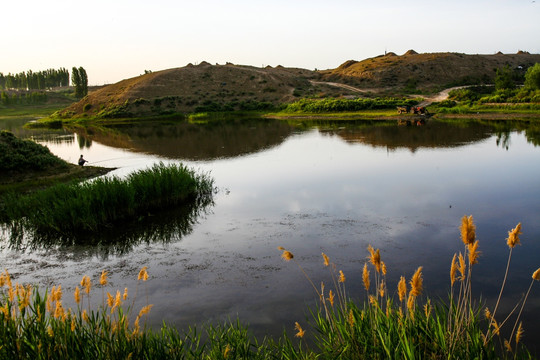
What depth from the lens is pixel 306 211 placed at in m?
20.3

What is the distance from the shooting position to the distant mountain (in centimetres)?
11381

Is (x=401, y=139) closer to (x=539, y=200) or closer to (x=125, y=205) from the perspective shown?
(x=539, y=200)

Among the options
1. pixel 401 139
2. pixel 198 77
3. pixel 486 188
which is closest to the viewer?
pixel 486 188

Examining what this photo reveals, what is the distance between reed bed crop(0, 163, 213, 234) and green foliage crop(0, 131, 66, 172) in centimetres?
667

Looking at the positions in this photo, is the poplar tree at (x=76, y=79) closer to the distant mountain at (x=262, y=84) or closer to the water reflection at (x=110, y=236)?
the distant mountain at (x=262, y=84)

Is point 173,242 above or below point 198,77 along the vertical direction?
below

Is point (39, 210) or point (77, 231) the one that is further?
point (39, 210)

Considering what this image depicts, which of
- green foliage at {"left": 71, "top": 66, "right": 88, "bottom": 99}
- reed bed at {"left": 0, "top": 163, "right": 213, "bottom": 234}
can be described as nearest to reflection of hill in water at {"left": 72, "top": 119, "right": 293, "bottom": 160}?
reed bed at {"left": 0, "top": 163, "right": 213, "bottom": 234}

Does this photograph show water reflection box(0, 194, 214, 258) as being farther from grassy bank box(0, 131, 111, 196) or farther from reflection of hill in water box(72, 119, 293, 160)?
reflection of hill in water box(72, 119, 293, 160)

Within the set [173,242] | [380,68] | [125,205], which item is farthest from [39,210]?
[380,68]

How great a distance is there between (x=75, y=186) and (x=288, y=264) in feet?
38.9

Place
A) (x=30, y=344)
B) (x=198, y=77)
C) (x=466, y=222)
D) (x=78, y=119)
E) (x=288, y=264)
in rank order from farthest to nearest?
(x=198, y=77)
(x=78, y=119)
(x=288, y=264)
(x=30, y=344)
(x=466, y=222)

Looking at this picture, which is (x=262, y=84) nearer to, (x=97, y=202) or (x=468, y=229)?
(x=97, y=202)

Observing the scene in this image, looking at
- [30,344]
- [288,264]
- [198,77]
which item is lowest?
[288,264]
